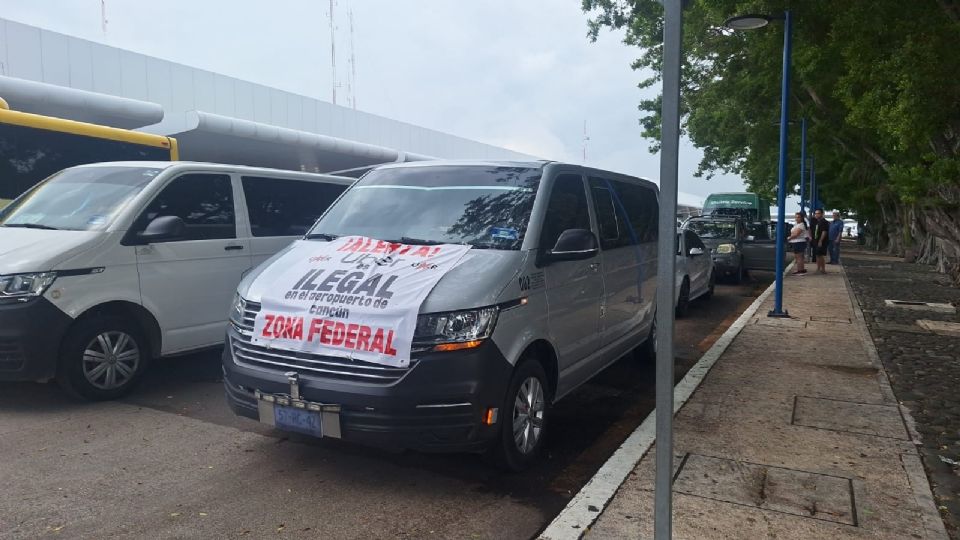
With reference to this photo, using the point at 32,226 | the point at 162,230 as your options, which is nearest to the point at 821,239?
the point at 162,230

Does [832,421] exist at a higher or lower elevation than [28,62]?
lower

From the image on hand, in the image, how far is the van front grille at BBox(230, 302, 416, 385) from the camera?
3.78 m

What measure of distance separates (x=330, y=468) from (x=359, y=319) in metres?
1.09

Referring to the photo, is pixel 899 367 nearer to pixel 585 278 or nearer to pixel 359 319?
pixel 585 278

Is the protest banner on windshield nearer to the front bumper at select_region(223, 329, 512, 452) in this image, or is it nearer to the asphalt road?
the front bumper at select_region(223, 329, 512, 452)

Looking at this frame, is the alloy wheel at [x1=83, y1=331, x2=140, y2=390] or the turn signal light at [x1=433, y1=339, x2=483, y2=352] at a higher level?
the turn signal light at [x1=433, y1=339, x2=483, y2=352]

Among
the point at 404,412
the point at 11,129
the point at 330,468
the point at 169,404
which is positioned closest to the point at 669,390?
the point at 404,412

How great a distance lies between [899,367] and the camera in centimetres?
725

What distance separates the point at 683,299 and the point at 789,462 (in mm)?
6465

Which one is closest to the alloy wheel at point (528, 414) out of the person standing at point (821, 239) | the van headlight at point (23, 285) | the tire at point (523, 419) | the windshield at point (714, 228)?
the tire at point (523, 419)

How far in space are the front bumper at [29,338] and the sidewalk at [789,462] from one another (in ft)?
13.8

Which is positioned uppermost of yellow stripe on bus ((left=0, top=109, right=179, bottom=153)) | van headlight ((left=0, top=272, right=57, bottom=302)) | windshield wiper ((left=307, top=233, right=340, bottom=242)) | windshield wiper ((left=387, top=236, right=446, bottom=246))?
yellow stripe on bus ((left=0, top=109, right=179, bottom=153))

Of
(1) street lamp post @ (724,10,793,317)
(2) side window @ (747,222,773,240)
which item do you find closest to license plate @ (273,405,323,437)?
(1) street lamp post @ (724,10,793,317)

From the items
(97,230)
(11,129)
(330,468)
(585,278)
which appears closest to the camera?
(330,468)
